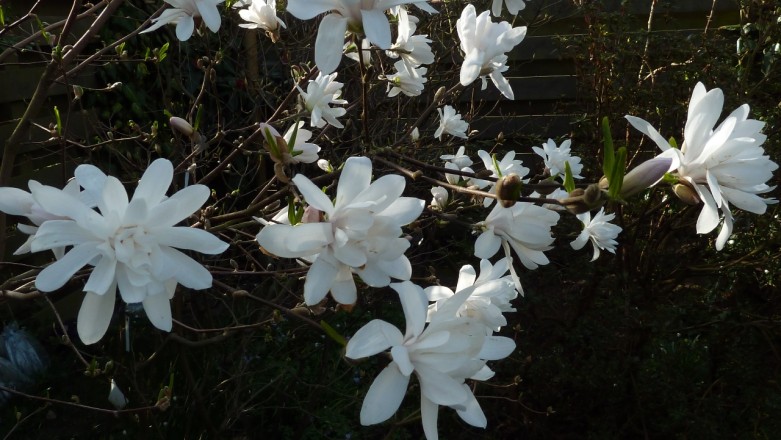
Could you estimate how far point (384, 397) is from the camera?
0.98 m

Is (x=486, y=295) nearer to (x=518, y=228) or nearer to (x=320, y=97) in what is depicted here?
(x=518, y=228)

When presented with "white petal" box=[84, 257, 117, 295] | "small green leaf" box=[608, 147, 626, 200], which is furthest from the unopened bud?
"white petal" box=[84, 257, 117, 295]

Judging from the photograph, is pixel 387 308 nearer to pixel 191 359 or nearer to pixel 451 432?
pixel 451 432

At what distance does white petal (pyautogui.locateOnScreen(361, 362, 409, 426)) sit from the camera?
0.97m

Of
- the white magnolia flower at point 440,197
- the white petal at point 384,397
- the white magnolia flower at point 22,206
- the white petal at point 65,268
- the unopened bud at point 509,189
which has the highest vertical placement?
the white magnolia flower at point 22,206

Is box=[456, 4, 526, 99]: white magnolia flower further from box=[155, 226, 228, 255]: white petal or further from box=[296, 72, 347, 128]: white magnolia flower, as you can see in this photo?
box=[155, 226, 228, 255]: white petal

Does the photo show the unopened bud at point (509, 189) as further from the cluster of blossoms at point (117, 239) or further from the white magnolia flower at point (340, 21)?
the cluster of blossoms at point (117, 239)

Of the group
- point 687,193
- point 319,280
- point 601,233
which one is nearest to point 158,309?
point 319,280

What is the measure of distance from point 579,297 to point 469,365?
→ 2.56 metres

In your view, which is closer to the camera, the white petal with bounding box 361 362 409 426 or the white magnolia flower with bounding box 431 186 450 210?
the white petal with bounding box 361 362 409 426

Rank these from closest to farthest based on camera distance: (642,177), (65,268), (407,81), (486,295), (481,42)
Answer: (65,268) → (642,177) → (486,295) → (481,42) → (407,81)

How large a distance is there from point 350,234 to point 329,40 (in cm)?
31

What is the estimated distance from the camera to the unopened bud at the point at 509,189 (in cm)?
100

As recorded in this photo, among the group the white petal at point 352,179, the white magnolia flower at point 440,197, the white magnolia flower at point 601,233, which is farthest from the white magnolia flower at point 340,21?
the white magnolia flower at point 601,233
